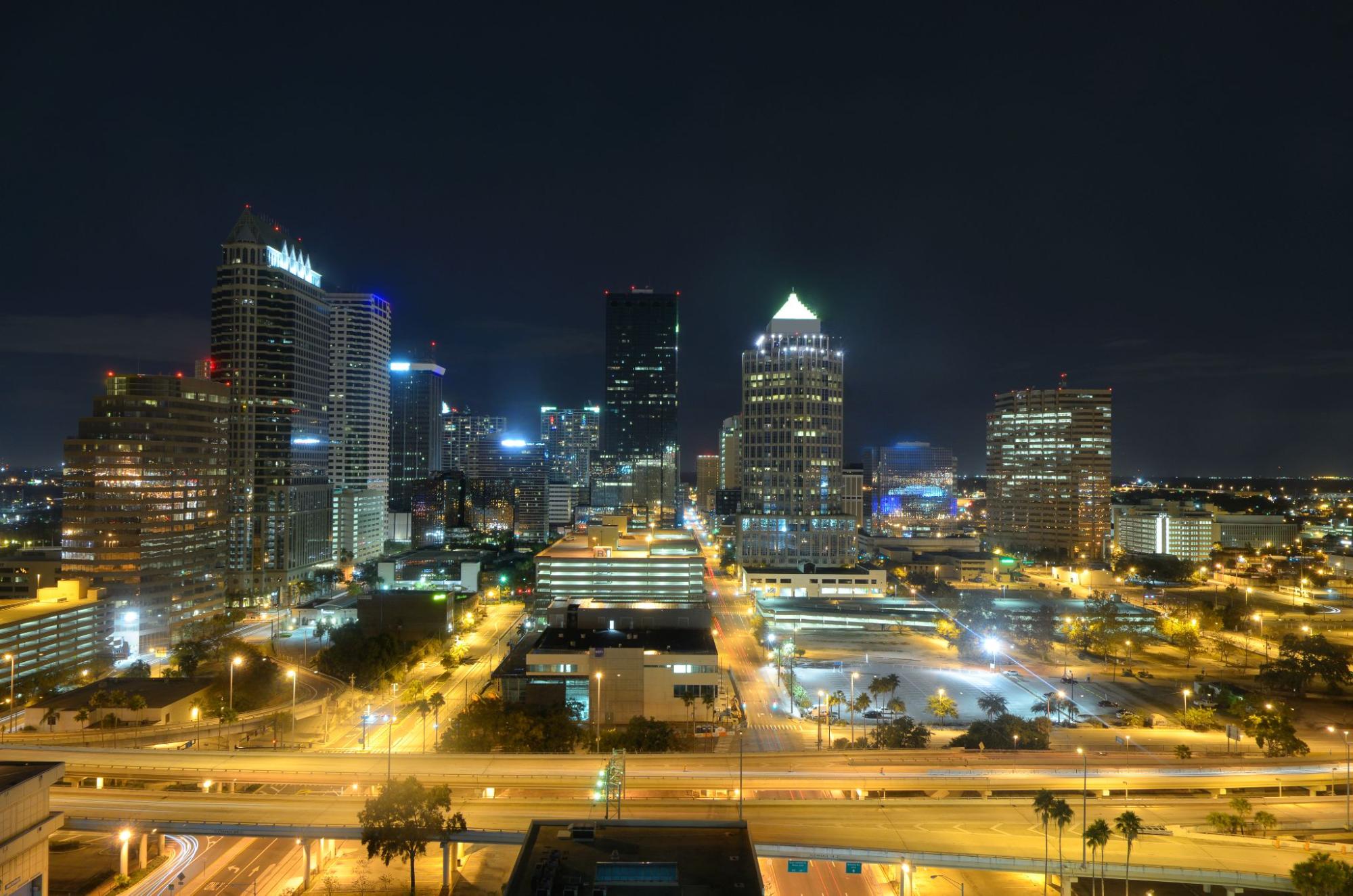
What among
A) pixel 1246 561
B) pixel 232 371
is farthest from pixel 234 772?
pixel 1246 561

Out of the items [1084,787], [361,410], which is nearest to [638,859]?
[1084,787]

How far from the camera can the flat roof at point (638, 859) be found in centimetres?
2478

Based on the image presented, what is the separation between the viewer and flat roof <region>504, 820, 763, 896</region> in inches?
976

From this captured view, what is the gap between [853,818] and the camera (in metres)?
32.2

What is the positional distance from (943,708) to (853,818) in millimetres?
23914

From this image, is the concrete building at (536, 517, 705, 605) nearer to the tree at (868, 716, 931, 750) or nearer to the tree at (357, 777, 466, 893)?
the tree at (868, 716, 931, 750)

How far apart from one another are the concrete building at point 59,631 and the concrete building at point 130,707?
775 centimetres

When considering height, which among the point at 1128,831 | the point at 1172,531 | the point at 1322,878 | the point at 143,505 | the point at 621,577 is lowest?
the point at 1322,878

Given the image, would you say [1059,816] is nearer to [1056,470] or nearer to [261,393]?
[261,393]

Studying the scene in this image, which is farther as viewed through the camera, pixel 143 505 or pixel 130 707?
pixel 143 505

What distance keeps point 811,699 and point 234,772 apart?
1523 inches

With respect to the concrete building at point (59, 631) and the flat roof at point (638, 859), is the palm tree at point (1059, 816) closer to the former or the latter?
the flat roof at point (638, 859)

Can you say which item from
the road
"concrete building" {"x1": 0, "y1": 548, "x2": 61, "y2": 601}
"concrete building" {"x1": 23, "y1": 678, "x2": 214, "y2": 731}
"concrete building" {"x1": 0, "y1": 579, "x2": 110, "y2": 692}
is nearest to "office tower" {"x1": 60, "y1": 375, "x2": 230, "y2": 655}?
"concrete building" {"x1": 0, "y1": 548, "x2": 61, "y2": 601}

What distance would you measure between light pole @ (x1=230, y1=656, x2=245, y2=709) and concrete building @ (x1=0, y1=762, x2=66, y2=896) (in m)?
29.3
